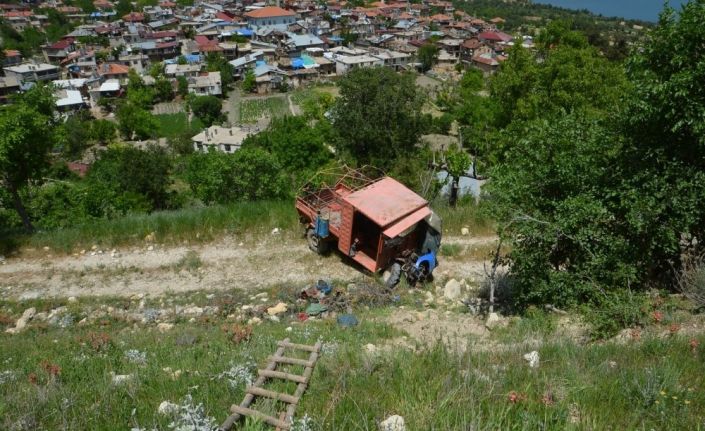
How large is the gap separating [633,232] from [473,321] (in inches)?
118

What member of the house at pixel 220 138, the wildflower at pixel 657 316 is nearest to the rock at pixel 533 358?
the wildflower at pixel 657 316

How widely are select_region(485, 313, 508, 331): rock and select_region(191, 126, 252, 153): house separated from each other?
4288 cm

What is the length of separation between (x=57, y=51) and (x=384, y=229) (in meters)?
92.6

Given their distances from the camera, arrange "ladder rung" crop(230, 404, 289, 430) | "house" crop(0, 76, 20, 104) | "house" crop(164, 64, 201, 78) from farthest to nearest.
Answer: "house" crop(164, 64, 201, 78) < "house" crop(0, 76, 20, 104) < "ladder rung" crop(230, 404, 289, 430)

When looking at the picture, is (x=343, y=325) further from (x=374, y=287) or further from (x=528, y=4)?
(x=528, y=4)

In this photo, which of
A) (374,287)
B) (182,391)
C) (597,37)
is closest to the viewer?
(182,391)

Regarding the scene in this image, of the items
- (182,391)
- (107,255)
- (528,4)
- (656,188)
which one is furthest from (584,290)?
(528,4)

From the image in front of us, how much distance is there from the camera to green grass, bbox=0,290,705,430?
4.39 meters

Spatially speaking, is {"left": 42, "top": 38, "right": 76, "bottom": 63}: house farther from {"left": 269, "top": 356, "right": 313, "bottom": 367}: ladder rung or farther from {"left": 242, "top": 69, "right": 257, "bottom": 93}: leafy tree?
{"left": 269, "top": 356, "right": 313, "bottom": 367}: ladder rung

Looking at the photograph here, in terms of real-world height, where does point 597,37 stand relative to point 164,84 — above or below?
above

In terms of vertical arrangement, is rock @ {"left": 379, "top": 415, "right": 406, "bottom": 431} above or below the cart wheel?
above

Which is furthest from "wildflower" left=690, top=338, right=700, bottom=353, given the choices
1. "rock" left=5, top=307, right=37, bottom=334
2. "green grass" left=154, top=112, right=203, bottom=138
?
"green grass" left=154, top=112, right=203, bottom=138

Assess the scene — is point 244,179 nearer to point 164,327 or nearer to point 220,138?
point 164,327

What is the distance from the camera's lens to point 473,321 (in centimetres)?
877
